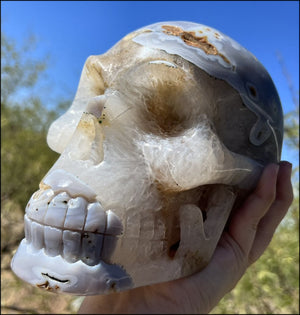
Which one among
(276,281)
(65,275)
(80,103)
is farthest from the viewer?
(276,281)

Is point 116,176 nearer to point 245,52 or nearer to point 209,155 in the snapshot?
point 209,155

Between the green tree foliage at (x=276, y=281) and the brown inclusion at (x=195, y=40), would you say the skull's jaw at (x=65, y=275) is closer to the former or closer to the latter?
the brown inclusion at (x=195, y=40)

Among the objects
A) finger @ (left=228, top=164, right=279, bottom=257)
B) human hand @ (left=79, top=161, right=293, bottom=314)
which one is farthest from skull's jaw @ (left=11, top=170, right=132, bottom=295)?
finger @ (left=228, top=164, right=279, bottom=257)

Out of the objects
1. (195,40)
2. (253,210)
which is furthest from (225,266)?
(195,40)

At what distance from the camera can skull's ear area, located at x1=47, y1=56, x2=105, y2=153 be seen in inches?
28.1

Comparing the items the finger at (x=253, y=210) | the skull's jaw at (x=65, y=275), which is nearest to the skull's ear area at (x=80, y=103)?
the skull's jaw at (x=65, y=275)

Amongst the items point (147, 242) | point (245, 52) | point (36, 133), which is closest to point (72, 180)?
point (147, 242)

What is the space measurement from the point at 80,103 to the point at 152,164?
267mm

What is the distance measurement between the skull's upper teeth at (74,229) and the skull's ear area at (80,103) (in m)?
0.21

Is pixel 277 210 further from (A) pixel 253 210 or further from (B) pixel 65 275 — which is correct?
(B) pixel 65 275

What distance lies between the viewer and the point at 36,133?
2965 millimetres

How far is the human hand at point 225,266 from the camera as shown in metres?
0.63

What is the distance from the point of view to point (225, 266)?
0.69m

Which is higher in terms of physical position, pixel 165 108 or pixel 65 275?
pixel 165 108
